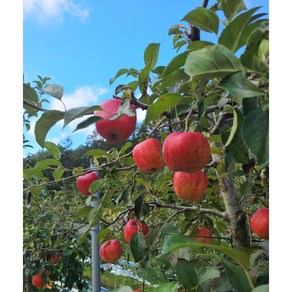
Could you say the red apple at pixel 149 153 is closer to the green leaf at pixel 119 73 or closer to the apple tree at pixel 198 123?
the apple tree at pixel 198 123

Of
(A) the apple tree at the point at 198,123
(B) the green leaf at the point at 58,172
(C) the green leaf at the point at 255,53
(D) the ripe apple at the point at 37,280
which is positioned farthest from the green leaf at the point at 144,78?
(D) the ripe apple at the point at 37,280

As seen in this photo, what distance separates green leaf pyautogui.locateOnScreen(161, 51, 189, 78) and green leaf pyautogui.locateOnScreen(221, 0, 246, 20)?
0.13 m

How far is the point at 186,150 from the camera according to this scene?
1.71ft

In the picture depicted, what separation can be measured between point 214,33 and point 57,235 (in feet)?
6.64

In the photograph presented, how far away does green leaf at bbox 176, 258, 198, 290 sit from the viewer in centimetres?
56

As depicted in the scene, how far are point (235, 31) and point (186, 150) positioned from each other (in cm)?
18

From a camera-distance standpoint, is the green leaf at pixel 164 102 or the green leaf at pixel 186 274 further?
the green leaf at pixel 186 274

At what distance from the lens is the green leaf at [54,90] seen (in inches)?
21.6

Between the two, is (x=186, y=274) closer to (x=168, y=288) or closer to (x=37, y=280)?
(x=168, y=288)

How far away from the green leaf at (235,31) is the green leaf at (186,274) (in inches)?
12.5

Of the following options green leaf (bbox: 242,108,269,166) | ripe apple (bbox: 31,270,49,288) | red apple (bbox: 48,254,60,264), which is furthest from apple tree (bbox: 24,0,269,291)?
red apple (bbox: 48,254,60,264)

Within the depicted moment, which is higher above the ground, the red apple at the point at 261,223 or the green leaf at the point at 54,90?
the green leaf at the point at 54,90
